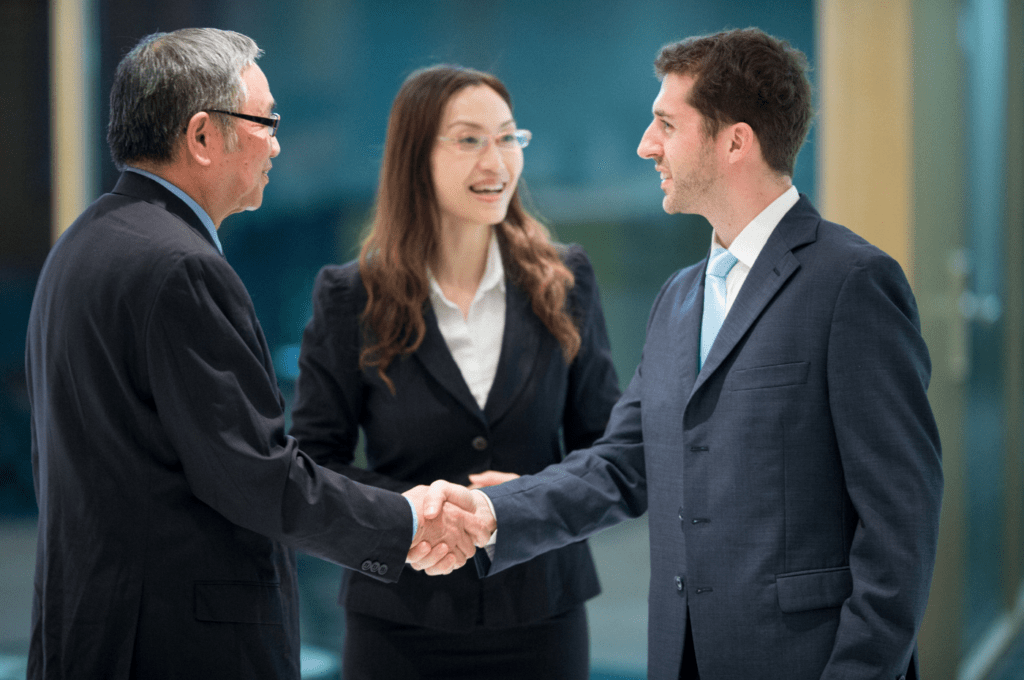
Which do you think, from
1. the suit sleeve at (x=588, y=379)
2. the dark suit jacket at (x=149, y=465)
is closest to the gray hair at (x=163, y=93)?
the dark suit jacket at (x=149, y=465)

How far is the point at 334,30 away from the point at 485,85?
1827 mm

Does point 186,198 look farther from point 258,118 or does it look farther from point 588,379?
point 588,379

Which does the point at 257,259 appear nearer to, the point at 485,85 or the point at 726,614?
the point at 485,85

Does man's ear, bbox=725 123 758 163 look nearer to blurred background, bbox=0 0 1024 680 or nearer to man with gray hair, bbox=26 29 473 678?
man with gray hair, bbox=26 29 473 678

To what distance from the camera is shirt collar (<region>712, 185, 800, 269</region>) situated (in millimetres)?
1821

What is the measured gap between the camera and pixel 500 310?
2.49m

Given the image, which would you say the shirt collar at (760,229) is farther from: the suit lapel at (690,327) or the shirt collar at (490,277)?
the shirt collar at (490,277)

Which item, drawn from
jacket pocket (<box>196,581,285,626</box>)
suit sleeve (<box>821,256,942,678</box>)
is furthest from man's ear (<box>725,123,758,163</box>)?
jacket pocket (<box>196,581,285,626</box>)

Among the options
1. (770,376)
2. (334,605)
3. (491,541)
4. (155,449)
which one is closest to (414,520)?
(491,541)

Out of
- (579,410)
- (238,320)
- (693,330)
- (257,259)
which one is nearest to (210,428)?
(238,320)

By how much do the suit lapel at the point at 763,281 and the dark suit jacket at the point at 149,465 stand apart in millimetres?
837

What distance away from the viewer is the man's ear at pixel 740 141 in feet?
6.01

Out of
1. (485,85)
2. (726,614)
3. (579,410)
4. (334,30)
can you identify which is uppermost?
(334,30)

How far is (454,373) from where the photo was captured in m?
2.36
